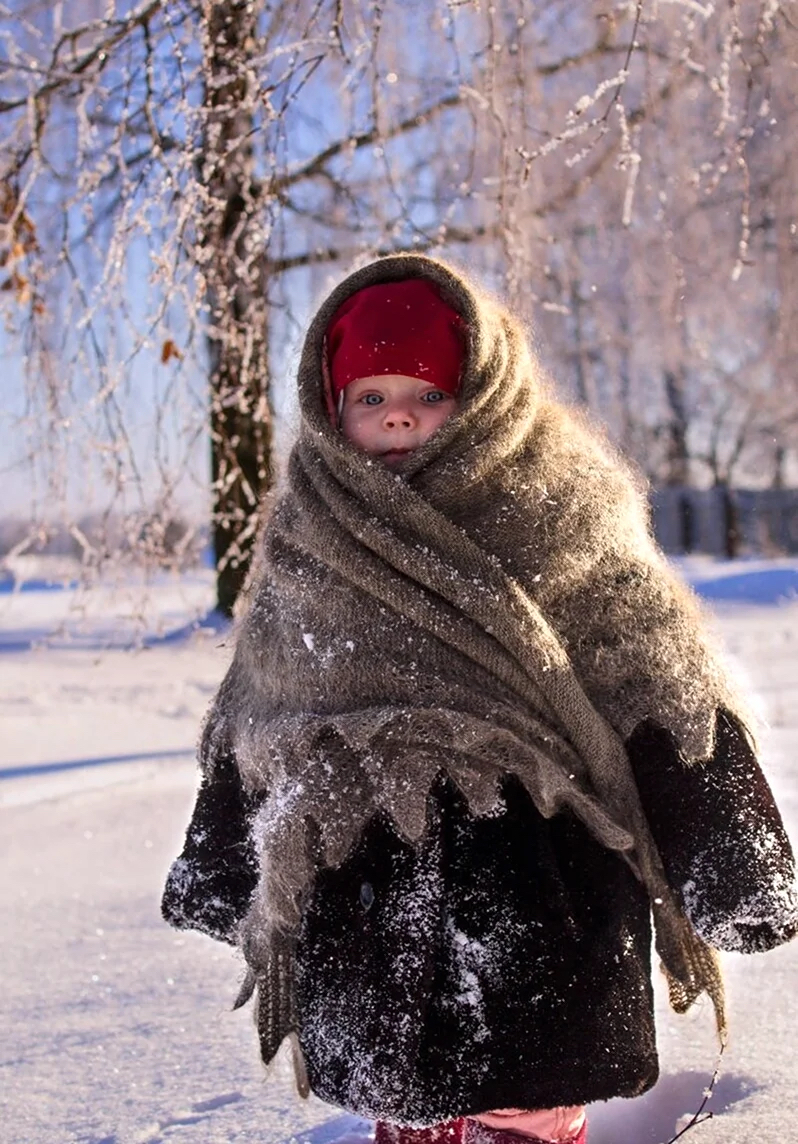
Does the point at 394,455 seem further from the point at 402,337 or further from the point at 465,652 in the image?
the point at 465,652

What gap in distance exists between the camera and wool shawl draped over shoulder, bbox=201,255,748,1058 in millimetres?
1492

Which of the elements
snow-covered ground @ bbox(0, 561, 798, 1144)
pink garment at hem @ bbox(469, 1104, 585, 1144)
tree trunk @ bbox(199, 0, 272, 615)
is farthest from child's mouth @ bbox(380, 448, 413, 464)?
tree trunk @ bbox(199, 0, 272, 615)

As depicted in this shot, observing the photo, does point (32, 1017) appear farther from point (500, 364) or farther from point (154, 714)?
point (154, 714)

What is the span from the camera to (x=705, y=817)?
1.50m

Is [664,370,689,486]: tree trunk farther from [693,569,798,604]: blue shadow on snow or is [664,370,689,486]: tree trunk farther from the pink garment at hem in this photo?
the pink garment at hem

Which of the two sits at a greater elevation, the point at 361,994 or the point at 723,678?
the point at 723,678

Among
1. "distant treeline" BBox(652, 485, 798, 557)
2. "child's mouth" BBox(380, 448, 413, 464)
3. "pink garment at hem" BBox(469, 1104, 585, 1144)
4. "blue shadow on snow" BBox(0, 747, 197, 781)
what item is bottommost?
"distant treeline" BBox(652, 485, 798, 557)

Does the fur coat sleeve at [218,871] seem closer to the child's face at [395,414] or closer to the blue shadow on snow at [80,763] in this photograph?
the child's face at [395,414]

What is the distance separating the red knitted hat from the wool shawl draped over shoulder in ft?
0.11

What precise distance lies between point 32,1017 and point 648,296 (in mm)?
8561

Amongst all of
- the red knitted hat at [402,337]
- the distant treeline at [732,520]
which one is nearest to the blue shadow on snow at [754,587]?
the distant treeline at [732,520]

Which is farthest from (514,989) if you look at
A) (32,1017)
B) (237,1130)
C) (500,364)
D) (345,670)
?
(32,1017)

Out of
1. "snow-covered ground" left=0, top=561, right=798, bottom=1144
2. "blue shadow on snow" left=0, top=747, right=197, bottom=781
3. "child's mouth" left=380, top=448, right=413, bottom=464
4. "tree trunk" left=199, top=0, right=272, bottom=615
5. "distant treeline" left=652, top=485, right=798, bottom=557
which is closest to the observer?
"child's mouth" left=380, top=448, right=413, bottom=464

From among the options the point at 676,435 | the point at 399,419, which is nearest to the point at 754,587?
the point at 399,419
